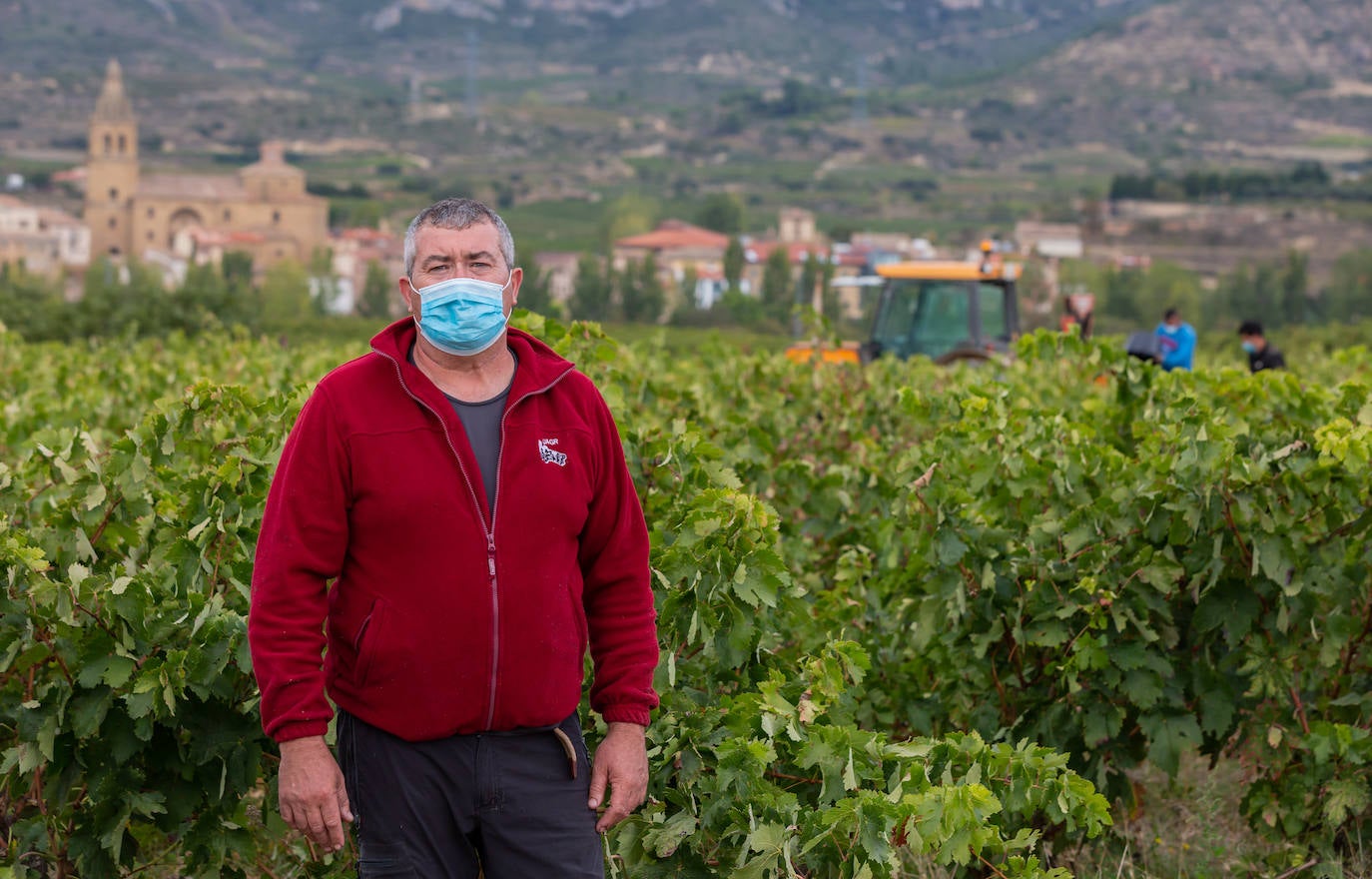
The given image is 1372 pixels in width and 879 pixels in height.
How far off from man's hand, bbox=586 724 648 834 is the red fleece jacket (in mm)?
151

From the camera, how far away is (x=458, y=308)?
2.83 meters

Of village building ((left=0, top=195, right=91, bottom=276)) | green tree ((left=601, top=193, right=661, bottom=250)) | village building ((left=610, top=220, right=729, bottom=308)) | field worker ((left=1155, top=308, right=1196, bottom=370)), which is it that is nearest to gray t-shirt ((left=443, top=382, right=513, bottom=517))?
field worker ((left=1155, top=308, right=1196, bottom=370))

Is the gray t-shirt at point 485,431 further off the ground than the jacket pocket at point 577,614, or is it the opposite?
the gray t-shirt at point 485,431

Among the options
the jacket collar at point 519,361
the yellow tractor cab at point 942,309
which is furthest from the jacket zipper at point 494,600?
the yellow tractor cab at point 942,309

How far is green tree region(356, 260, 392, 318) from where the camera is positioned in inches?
3509

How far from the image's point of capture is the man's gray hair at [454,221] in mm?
2912

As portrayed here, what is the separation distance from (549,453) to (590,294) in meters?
81.3

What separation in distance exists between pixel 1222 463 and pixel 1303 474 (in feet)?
0.70

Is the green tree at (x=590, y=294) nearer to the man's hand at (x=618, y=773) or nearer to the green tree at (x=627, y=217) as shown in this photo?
the green tree at (x=627, y=217)

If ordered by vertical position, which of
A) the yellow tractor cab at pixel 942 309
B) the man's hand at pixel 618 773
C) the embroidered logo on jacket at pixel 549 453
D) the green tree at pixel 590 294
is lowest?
the green tree at pixel 590 294

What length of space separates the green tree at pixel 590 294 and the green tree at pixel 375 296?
989 cm

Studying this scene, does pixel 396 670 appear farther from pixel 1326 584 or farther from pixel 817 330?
pixel 817 330

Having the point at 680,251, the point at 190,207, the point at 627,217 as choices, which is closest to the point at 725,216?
the point at 627,217

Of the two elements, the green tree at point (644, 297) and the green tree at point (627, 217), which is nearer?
the green tree at point (644, 297)
